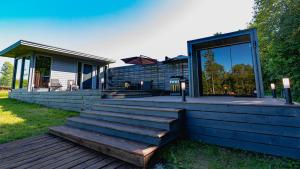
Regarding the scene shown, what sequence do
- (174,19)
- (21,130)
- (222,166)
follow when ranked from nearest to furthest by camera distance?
(222,166)
(21,130)
(174,19)

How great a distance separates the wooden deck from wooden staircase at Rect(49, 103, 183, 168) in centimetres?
11

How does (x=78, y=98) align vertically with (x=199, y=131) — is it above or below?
above

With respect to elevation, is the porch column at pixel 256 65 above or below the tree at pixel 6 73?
below

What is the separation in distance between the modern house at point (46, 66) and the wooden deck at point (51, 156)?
625 cm

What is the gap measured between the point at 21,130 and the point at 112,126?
7.87 feet

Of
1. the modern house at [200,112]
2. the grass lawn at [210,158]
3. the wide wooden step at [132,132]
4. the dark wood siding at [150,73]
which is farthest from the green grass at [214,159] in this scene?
the dark wood siding at [150,73]

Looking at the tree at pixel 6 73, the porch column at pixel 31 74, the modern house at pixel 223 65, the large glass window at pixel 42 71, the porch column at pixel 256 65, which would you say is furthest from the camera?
the tree at pixel 6 73

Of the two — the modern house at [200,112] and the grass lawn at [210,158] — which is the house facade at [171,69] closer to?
the modern house at [200,112]

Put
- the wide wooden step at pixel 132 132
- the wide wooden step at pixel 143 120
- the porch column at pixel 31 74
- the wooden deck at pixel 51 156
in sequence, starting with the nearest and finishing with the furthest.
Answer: the wooden deck at pixel 51 156
the wide wooden step at pixel 132 132
the wide wooden step at pixel 143 120
the porch column at pixel 31 74

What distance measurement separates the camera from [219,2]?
647 centimetres

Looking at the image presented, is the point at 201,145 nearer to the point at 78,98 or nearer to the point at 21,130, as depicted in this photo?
the point at 21,130

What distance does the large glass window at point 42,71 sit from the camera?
7.70 meters

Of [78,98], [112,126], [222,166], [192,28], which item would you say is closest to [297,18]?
[192,28]

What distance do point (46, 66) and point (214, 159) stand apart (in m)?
9.41
